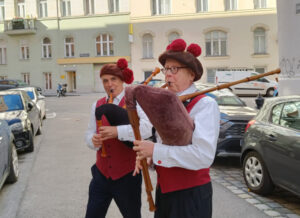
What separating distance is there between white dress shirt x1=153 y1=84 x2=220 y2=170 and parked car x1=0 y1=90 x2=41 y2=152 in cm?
642

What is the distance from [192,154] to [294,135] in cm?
276

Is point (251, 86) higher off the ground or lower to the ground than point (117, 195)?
higher

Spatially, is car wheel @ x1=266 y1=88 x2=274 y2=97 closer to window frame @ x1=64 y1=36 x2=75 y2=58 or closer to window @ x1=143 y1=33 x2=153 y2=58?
window @ x1=143 y1=33 x2=153 y2=58

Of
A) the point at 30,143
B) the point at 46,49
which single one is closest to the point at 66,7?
the point at 46,49

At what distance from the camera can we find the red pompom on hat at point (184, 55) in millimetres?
2090

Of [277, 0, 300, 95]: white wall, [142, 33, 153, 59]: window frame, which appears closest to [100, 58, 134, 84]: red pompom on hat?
[277, 0, 300, 95]: white wall

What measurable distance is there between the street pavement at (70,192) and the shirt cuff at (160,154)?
2.61 meters

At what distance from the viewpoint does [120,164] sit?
2.81 m

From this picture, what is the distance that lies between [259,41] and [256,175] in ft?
92.9

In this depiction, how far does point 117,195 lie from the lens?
2.83m

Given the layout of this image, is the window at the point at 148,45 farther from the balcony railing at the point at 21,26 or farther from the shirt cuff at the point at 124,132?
the shirt cuff at the point at 124,132

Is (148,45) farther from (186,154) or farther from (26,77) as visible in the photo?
(186,154)

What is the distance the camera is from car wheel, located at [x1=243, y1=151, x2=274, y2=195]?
4.78m

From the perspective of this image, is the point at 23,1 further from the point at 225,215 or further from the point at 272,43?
the point at 225,215
